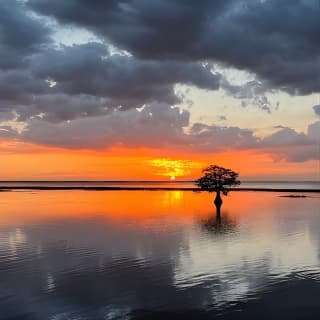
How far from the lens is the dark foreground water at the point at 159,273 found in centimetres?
2266

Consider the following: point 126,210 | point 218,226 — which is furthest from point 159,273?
point 126,210

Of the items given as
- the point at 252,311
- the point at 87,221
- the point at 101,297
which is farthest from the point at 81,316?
the point at 87,221

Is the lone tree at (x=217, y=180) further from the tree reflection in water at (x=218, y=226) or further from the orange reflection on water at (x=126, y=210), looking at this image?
the tree reflection in water at (x=218, y=226)

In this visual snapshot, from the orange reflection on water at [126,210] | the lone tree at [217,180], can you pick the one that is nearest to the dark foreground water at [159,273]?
the orange reflection on water at [126,210]

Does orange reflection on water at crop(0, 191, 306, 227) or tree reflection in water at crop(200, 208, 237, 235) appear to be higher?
orange reflection on water at crop(0, 191, 306, 227)

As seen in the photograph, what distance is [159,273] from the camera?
102 ft

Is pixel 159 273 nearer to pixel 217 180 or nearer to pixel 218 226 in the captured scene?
pixel 218 226

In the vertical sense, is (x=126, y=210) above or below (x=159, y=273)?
above

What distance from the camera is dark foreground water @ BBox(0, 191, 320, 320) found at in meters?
22.7

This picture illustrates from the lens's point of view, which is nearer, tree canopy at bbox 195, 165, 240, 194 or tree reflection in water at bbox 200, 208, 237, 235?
tree reflection in water at bbox 200, 208, 237, 235

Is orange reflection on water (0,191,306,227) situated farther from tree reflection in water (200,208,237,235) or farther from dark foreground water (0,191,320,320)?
dark foreground water (0,191,320,320)

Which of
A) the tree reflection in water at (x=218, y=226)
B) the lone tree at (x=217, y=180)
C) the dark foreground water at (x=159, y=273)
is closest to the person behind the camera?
the dark foreground water at (x=159, y=273)

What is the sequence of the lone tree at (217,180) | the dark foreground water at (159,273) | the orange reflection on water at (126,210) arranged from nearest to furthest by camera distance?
the dark foreground water at (159,273), the orange reflection on water at (126,210), the lone tree at (217,180)

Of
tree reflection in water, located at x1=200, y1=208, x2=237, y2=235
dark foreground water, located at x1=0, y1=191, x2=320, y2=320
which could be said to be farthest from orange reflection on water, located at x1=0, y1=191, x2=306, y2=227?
dark foreground water, located at x1=0, y1=191, x2=320, y2=320
